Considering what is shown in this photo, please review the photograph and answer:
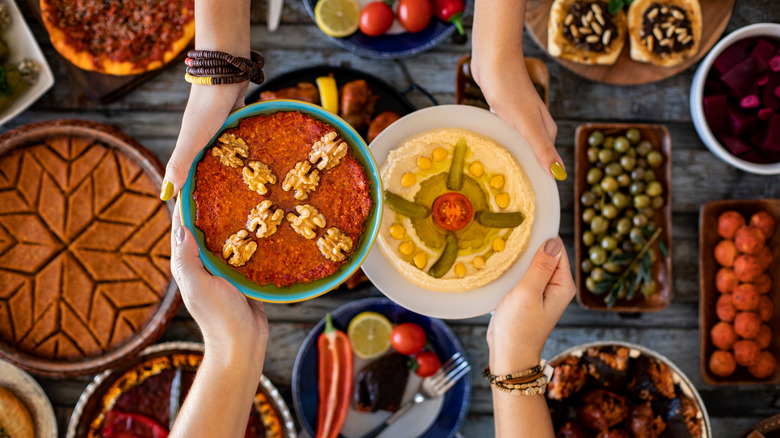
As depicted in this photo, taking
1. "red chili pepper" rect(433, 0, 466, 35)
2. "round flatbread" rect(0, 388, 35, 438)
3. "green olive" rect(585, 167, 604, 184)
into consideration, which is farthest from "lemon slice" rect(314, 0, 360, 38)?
"round flatbread" rect(0, 388, 35, 438)

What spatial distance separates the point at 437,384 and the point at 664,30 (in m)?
2.24

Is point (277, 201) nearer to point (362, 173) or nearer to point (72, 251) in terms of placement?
point (362, 173)

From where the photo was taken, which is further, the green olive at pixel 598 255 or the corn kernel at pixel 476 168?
the green olive at pixel 598 255

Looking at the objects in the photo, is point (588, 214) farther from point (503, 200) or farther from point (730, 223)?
point (503, 200)

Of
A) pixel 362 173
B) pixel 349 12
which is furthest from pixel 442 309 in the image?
pixel 349 12

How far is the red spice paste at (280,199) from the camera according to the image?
1.68m

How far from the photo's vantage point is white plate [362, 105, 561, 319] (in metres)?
2.08

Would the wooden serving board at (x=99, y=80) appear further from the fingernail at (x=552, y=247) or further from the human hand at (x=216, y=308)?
the fingernail at (x=552, y=247)

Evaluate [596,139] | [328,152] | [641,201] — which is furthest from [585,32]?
[328,152]

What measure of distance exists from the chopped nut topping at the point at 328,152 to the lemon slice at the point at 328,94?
94 cm

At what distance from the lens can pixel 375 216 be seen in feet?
5.72

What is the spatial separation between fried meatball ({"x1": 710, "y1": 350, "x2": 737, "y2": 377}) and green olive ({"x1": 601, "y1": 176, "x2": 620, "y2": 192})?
107 centimetres

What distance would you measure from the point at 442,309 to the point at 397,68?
1471 millimetres

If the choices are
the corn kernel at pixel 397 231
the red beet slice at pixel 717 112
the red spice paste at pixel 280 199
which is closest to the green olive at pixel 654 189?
the red beet slice at pixel 717 112
